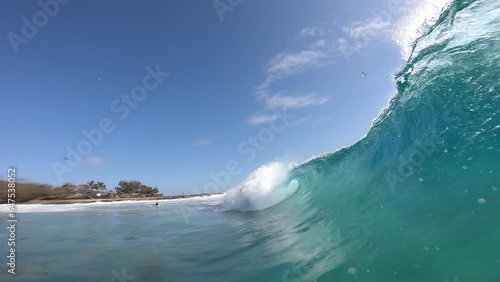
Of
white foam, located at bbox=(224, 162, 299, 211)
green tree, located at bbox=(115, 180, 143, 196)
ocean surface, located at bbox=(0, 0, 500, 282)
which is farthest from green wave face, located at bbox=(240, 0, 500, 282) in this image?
green tree, located at bbox=(115, 180, 143, 196)

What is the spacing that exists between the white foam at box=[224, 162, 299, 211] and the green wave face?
15.9ft

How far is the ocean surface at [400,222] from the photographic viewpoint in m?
3.74

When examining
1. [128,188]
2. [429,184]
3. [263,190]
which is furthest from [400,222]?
[128,188]

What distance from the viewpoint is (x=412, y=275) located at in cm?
329

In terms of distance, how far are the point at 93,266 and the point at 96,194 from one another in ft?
165

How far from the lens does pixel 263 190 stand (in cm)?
1520

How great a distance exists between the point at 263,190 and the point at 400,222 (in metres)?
10.8

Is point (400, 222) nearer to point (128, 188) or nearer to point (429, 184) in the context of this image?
point (429, 184)

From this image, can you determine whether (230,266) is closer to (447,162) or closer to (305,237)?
(305,237)

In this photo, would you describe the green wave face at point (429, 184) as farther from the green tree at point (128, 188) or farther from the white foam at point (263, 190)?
the green tree at point (128, 188)

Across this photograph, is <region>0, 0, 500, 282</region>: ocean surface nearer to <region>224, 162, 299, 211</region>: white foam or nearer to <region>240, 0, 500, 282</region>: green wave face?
<region>240, 0, 500, 282</region>: green wave face

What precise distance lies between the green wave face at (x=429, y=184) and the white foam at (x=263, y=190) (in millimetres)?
4833

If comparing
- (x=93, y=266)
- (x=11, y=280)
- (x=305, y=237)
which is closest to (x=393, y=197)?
(x=305, y=237)

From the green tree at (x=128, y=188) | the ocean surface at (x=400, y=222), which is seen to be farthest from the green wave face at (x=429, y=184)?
the green tree at (x=128, y=188)
